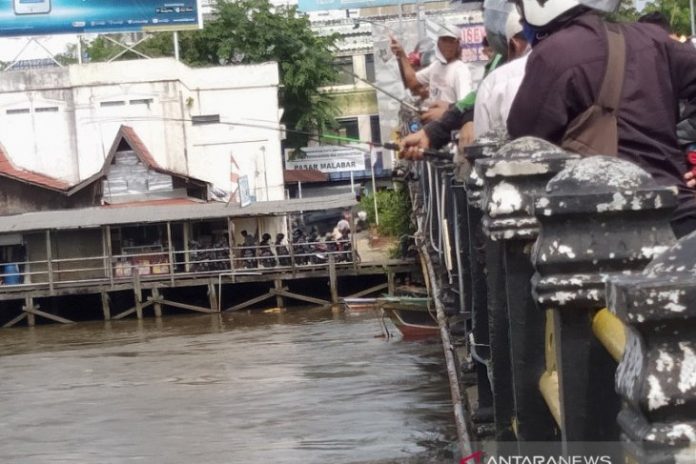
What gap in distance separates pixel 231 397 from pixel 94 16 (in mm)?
21374

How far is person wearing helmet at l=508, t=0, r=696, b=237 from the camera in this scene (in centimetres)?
328

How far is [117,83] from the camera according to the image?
3822 centimetres

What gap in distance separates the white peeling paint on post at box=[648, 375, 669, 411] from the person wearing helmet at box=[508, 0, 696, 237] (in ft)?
5.20

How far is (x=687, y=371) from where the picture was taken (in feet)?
5.32

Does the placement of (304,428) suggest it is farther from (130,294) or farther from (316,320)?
(130,294)

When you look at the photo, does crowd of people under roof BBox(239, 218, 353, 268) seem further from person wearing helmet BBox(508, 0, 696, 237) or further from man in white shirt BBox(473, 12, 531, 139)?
person wearing helmet BBox(508, 0, 696, 237)

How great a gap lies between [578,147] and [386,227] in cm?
3703

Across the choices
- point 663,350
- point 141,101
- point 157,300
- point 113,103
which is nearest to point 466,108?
point 663,350

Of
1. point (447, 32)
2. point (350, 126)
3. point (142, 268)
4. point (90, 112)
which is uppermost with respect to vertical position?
point (90, 112)

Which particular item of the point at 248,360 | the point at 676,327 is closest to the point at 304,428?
the point at 248,360

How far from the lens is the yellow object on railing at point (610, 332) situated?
2168 millimetres

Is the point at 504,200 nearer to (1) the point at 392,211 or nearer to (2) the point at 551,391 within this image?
(2) the point at 551,391

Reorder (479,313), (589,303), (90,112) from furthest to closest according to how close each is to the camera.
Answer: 1. (90,112)
2. (479,313)
3. (589,303)

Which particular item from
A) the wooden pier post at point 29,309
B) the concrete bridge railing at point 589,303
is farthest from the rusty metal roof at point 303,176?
the concrete bridge railing at point 589,303
